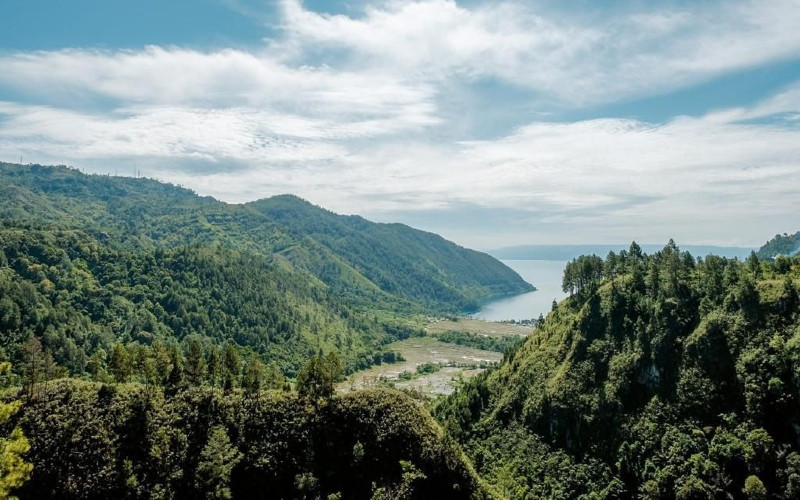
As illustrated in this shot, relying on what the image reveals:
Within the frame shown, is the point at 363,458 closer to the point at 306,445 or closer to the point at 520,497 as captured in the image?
the point at 306,445

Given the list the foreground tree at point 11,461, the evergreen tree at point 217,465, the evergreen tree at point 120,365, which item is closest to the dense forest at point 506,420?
the evergreen tree at point 217,465

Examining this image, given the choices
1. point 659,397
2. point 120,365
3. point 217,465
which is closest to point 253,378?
point 217,465

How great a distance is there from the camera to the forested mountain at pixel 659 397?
106 metres

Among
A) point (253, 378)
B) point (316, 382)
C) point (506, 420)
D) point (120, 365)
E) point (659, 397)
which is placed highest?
point (120, 365)

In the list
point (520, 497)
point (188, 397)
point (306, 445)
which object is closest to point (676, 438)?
point (520, 497)

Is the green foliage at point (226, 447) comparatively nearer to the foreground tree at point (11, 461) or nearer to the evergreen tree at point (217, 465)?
the evergreen tree at point (217, 465)

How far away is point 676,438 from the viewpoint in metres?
115

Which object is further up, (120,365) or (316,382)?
(120,365)

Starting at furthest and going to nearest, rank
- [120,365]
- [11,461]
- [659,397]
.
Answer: [659,397], [120,365], [11,461]

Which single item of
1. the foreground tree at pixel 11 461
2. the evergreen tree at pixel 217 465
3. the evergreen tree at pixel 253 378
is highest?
the foreground tree at pixel 11 461

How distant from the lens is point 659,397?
124 m

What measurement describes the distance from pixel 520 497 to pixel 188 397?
258 ft

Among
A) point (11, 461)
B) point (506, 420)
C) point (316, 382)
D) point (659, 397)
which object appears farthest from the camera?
point (506, 420)

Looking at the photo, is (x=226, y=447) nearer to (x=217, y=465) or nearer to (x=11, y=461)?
(x=217, y=465)
